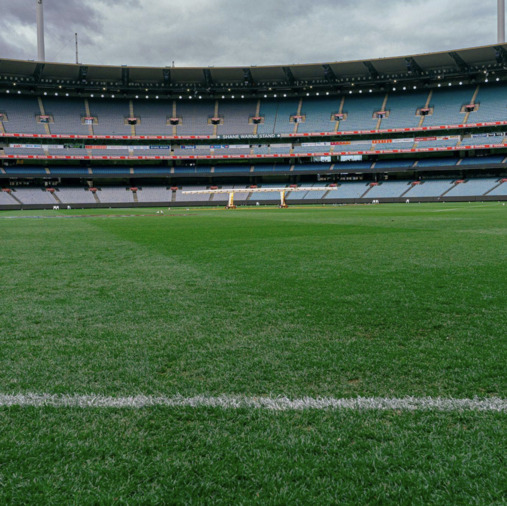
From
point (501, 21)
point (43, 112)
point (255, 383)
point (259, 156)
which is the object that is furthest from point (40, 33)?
point (255, 383)

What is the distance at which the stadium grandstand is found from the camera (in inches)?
2048

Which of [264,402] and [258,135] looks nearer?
[264,402]

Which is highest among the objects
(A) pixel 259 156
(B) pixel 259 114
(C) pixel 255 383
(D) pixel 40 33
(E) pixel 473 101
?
(D) pixel 40 33

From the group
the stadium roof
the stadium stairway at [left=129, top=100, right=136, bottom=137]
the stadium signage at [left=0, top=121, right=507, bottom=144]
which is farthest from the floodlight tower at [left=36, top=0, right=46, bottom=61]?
the stadium stairway at [left=129, top=100, right=136, bottom=137]

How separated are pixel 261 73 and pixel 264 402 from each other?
197 feet

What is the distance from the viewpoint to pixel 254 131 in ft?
198

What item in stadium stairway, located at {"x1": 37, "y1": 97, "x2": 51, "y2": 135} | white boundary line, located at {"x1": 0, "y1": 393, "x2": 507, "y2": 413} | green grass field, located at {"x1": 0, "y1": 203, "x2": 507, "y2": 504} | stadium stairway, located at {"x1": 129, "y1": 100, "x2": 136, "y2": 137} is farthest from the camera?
stadium stairway, located at {"x1": 129, "y1": 100, "x2": 136, "y2": 137}

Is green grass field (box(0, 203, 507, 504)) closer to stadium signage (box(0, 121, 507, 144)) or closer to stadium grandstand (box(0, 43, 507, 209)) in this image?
stadium grandstand (box(0, 43, 507, 209))

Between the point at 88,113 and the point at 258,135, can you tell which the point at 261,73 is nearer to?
the point at 258,135

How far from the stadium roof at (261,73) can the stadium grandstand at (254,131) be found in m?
0.18

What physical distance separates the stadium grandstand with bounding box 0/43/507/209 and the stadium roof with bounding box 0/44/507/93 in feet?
0.59

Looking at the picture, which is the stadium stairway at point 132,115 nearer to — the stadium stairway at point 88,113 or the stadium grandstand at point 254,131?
the stadium grandstand at point 254,131

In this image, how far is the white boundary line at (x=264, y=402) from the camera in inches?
84.7

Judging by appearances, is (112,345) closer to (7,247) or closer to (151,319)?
(151,319)
